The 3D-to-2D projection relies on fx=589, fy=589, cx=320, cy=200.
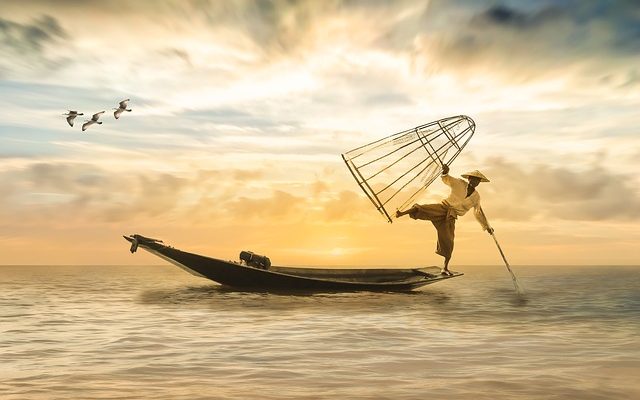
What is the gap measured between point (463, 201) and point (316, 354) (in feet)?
52.2

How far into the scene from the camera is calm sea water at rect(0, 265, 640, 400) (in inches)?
355

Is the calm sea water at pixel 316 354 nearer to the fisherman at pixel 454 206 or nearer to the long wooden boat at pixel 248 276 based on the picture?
the long wooden boat at pixel 248 276

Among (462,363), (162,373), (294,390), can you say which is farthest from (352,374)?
(162,373)

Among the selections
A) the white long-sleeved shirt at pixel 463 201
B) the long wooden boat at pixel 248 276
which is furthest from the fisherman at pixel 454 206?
the long wooden boat at pixel 248 276

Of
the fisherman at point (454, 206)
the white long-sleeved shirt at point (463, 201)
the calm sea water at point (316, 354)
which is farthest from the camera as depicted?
the white long-sleeved shirt at point (463, 201)

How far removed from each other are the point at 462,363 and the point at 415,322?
257 inches

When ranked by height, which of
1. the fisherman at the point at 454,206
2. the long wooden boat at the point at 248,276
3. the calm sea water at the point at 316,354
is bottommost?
the calm sea water at the point at 316,354

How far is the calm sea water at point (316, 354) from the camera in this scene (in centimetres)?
901

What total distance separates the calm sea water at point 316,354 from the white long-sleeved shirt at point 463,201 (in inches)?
232

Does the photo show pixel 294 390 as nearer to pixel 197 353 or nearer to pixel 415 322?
pixel 197 353

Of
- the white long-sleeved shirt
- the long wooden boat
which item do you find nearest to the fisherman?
the white long-sleeved shirt

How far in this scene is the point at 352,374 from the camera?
9.99m

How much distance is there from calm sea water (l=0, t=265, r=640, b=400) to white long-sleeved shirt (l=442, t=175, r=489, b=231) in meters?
5.89

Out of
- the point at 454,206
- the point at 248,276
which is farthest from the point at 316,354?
the point at 454,206
